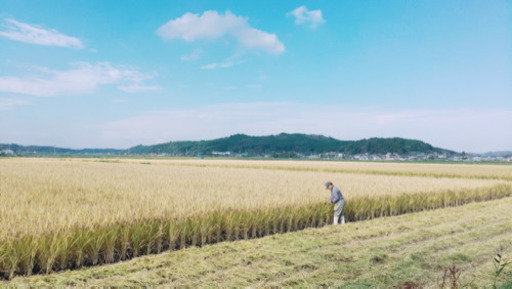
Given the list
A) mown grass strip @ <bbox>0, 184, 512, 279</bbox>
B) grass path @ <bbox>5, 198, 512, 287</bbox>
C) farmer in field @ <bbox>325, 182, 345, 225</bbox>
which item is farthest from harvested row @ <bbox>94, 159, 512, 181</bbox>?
grass path @ <bbox>5, 198, 512, 287</bbox>

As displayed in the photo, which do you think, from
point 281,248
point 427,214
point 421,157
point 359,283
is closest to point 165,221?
point 281,248

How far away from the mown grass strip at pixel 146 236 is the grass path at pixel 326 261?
1.28ft

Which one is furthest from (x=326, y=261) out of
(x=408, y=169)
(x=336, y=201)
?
(x=408, y=169)

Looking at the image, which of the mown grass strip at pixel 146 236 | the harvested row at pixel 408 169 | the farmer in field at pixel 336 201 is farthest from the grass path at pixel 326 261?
the harvested row at pixel 408 169

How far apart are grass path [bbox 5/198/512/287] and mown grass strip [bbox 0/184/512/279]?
39 cm

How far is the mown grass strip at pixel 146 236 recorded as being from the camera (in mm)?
5566

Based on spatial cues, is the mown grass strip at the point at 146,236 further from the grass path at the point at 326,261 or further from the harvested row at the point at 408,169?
the harvested row at the point at 408,169

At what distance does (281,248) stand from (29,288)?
441cm

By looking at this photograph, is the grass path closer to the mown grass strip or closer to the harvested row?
the mown grass strip

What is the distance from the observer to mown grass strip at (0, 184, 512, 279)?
219 inches

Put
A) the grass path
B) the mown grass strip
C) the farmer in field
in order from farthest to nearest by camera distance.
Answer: the farmer in field < the mown grass strip < the grass path

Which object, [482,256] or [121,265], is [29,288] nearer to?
[121,265]

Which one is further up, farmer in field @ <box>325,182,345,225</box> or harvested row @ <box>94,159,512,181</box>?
farmer in field @ <box>325,182,345,225</box>

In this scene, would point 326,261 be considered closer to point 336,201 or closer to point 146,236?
point 146,236
